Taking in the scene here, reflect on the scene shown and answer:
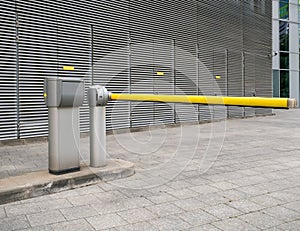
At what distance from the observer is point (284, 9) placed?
81.1ft

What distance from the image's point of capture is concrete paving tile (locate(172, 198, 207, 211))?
3639 millimetres

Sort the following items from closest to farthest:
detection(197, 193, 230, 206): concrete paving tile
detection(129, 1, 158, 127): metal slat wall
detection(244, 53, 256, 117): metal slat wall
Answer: detection(197, 193, 230, 206): concrete paving tile
detection(129, 1, 158, 127): metal slat wall
detection(244, 53, 256, 117): metal slat wall

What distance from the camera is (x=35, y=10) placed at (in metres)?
8.55

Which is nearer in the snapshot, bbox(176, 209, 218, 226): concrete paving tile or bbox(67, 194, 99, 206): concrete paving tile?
bbox(176, 209, 218, 226): concrete paving tile

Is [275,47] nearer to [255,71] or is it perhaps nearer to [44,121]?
[255,71]

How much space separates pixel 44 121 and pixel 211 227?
22.1ft

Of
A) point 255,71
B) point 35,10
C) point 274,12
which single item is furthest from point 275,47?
point 35,10

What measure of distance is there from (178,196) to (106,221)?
3.67 ft

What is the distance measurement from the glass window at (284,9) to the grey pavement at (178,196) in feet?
67.1

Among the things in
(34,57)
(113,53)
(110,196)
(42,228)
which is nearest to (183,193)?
(110,196)

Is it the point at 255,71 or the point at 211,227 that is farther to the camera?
the point at 255,71

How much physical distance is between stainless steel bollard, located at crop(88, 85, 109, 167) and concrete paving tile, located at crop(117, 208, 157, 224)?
1536 millimetres

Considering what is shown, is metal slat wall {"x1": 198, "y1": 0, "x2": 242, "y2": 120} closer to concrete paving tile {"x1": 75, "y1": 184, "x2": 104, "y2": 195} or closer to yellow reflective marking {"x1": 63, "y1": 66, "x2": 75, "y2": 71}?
yellow reflective marking {"x1": 63, "y1": 66, "x2": 75, "y2": 71}

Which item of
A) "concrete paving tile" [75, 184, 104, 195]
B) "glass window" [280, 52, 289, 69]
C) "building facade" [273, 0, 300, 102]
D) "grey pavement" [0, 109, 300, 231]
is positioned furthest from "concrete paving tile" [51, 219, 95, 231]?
"glass window" [280, 52, 289, 69]
